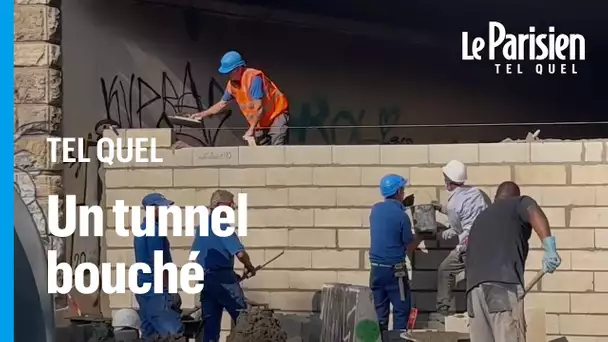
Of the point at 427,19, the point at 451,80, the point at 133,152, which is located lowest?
the point at 133,152

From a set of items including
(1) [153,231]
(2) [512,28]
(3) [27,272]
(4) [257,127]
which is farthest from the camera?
(4) [257,127]

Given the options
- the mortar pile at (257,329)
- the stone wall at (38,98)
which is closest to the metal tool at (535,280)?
the mortar pile at (257,329)

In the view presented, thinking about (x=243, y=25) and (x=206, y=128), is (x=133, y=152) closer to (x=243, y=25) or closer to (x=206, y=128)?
(x=206, y=128)

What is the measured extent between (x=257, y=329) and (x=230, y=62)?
1.23 metres

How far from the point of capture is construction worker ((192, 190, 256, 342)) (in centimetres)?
341

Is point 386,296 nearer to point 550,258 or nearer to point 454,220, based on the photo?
point 454,220

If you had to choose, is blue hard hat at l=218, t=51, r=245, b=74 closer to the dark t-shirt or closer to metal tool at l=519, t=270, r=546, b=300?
the dark t-shirt

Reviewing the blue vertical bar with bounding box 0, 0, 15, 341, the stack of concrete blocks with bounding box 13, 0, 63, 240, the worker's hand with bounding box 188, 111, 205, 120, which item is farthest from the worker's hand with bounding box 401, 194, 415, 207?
the blue vertical bar with bounding box 0, 0, 15, 341

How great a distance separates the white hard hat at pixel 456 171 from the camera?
143 inches

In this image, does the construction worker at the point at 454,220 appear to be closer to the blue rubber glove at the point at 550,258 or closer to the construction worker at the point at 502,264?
the construction worker at the point at 502,264

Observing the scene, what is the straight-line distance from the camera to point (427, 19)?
3867 mm

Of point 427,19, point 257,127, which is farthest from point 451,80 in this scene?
point 257,127

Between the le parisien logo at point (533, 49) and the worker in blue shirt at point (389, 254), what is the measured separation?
2.07ft

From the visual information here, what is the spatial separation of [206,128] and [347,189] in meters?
0.64
